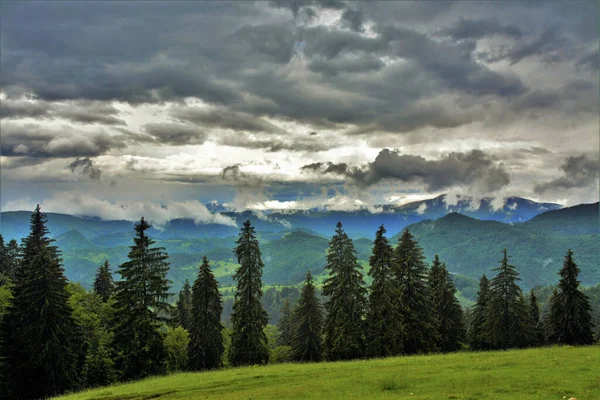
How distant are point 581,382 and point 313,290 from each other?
43559mm

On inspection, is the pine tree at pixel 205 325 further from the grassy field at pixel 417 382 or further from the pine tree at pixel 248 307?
the grassy field at pixel 417 382

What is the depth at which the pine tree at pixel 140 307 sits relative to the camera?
129 feet

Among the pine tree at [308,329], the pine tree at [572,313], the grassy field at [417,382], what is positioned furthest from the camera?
the pine tree at [308,329]

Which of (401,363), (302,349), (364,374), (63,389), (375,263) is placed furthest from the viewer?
(302,349)

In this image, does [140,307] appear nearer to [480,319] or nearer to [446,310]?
[446,310]

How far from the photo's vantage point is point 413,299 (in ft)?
160

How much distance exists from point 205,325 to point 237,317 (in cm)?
845

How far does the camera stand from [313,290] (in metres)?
62.6

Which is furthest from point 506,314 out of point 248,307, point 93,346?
point 93,346

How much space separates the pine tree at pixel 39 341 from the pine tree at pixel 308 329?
30399mm

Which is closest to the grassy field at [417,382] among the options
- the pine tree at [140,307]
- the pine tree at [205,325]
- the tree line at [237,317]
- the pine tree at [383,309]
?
the pine tree at [140,307]

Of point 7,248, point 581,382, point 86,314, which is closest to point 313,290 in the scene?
point 86,314

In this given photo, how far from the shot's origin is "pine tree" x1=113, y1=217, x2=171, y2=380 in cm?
3941

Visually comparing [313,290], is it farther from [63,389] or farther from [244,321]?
[63,389]
